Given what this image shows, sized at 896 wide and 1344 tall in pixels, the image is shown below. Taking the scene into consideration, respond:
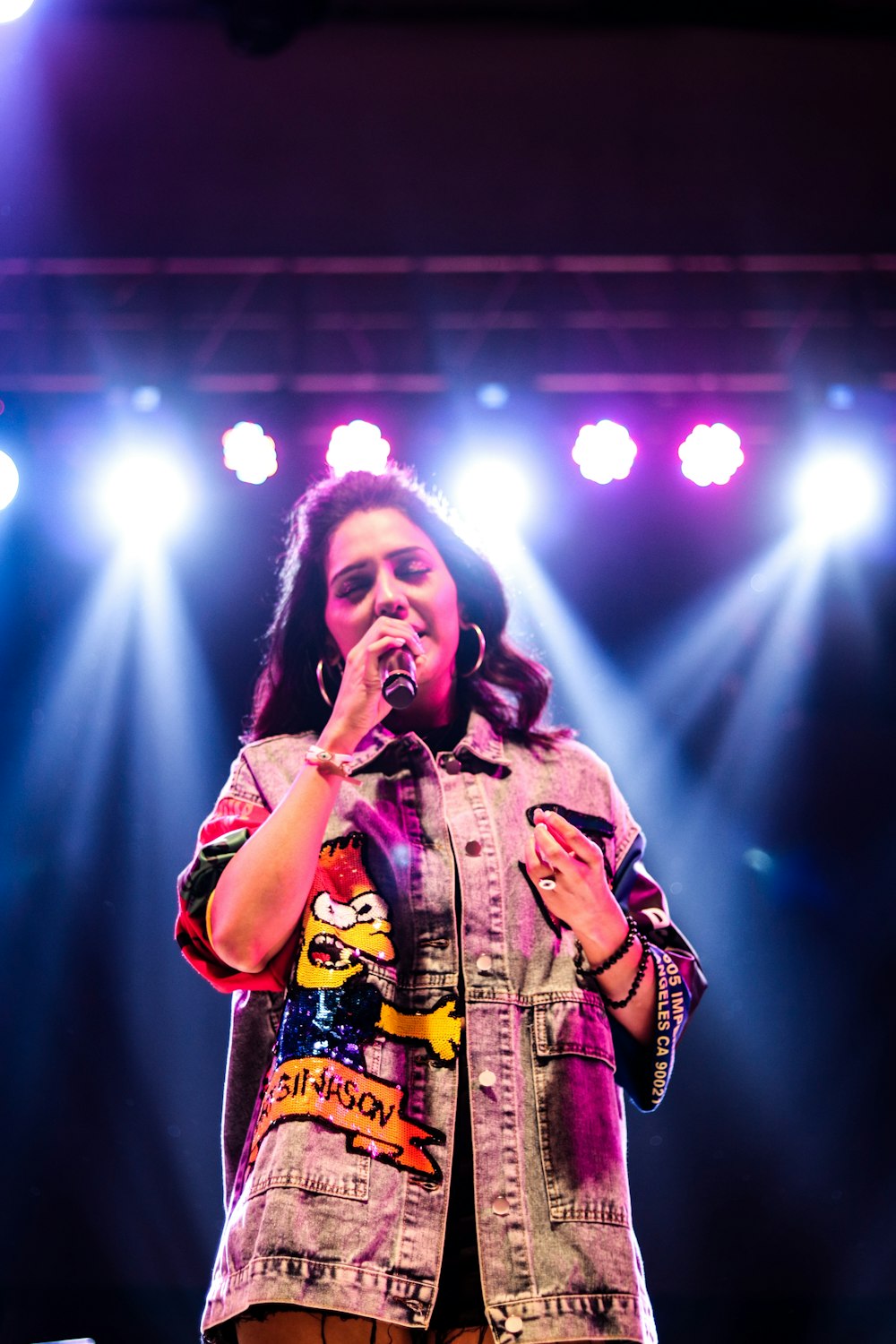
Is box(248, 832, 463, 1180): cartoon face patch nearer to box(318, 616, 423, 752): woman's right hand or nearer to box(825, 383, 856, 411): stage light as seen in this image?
box(318, 616, 423, 752): woman's right hand

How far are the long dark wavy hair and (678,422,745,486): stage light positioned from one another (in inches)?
88.6

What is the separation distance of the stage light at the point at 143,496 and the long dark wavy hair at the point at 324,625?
215 cm

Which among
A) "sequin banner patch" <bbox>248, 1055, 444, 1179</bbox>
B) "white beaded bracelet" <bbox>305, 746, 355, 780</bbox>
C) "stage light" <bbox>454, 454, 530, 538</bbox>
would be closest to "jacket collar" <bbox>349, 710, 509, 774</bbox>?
"white beaded bracelet" <bbox>305, 746, 355, 780</bbox>

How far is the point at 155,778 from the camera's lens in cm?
427

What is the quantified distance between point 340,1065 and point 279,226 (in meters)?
3.79

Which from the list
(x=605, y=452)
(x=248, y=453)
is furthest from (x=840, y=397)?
(x=248, y=453)

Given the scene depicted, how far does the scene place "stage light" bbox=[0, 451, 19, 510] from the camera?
14.2ft

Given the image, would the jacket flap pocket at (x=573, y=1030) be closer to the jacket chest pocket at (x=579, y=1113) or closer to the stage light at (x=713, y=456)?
the jacket chest pocket at (x=579, y=1113)

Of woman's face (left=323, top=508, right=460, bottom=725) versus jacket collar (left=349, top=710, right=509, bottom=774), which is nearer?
jacket collar (left=349, top=710, right=509, bottom=774)

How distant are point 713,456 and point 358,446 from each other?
4.05ft

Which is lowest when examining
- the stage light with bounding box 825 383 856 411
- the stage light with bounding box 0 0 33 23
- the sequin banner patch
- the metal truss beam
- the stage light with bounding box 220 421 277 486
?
the sequin banner patch

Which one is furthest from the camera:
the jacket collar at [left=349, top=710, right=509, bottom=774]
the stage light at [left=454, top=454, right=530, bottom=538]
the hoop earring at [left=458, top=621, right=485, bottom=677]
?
the stage light at [left=454, top=454, right=530, bottom=538]

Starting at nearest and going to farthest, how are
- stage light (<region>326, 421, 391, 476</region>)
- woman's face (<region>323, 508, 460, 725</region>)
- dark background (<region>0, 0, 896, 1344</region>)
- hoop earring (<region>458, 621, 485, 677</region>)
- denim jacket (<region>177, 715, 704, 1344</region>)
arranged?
1. denim jacket (<region>177, 715, 704, 1344</region>)
2. woman's face (<region>323, 508, 460, 725</region>)
3. hoop earring (<region>458, 621, 485, 677</region>)
4. dark background (<region>0, 0, 896, 1344</region>)
5. stage light (<region>326, 421, 391, 476</region>)

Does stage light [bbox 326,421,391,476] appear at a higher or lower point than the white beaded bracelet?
higher
